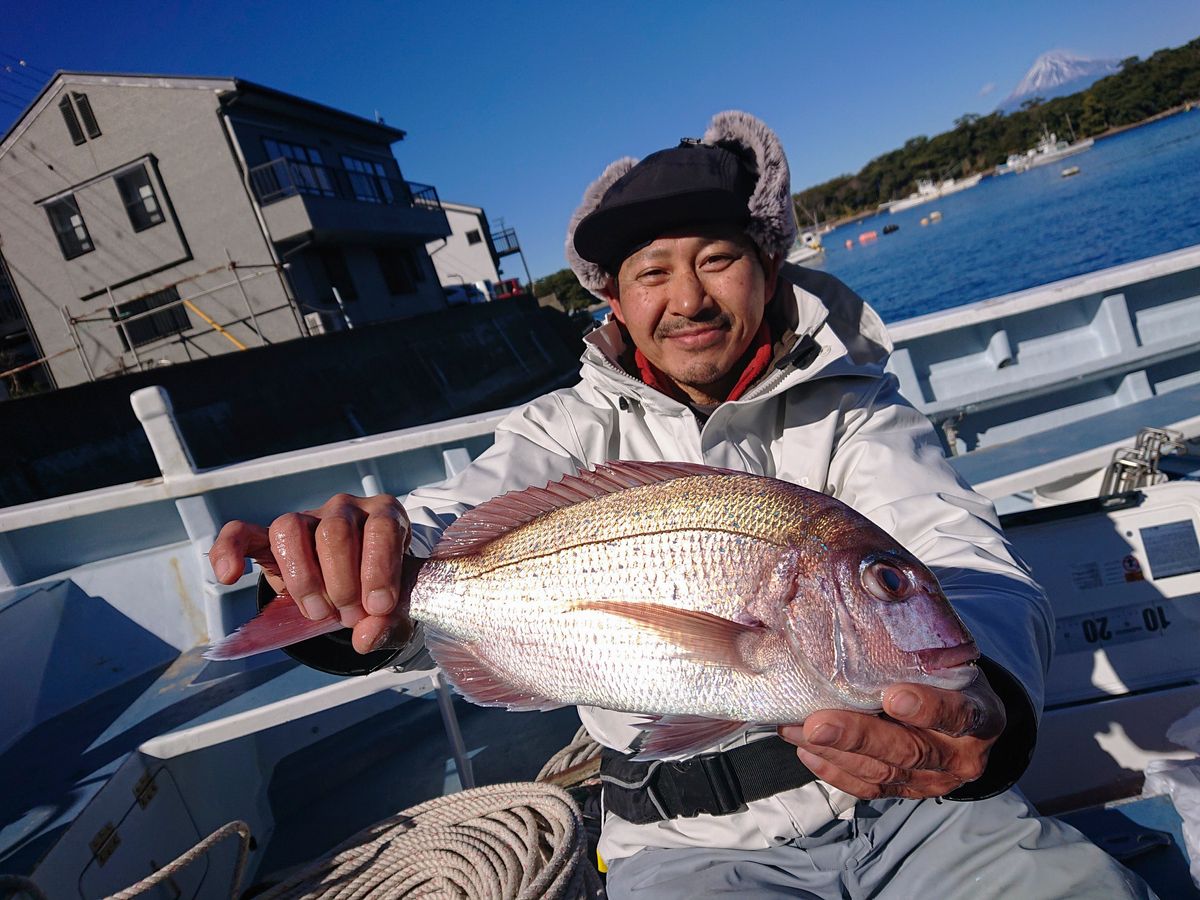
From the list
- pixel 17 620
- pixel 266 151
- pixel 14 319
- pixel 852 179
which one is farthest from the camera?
pixel 852 179

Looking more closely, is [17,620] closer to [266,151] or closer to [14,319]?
[266,151]

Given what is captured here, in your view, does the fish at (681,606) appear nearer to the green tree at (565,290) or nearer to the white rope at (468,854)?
the white rope at (468,854)

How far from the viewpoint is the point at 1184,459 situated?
3.08m

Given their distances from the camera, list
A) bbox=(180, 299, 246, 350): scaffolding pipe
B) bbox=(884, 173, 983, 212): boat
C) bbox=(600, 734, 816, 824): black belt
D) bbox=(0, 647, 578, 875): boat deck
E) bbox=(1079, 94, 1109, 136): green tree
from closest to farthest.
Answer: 1. bbox=(600, 734, 816, 824): black belt
2. bbox=(0, 647, 578, 875): boat deck
3. bbox=(180, 299, 246, 350): scaffolding pipe
4. bbox=(1079, 94, 1109, 136): green tree
5. bbox=(884, 173, 983, 212): boat

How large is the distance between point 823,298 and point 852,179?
144503 mm

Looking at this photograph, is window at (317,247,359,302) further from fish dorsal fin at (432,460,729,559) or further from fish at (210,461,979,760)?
fish at (210,461,979,760)

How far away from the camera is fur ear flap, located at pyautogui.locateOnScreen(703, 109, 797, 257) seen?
2.15m

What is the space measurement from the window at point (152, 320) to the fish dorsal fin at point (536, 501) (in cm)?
2284

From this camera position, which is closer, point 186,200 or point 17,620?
point 17,620

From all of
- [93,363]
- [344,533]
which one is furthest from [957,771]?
[93,363]

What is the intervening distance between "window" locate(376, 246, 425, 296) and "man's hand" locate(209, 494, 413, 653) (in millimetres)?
26983

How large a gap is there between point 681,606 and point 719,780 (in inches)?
27.2

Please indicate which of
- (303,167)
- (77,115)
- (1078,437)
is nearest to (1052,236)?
(303,167)

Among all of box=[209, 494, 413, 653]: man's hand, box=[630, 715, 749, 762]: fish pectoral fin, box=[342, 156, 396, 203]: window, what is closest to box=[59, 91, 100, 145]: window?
box=[342, 156, 396, 203]: window
